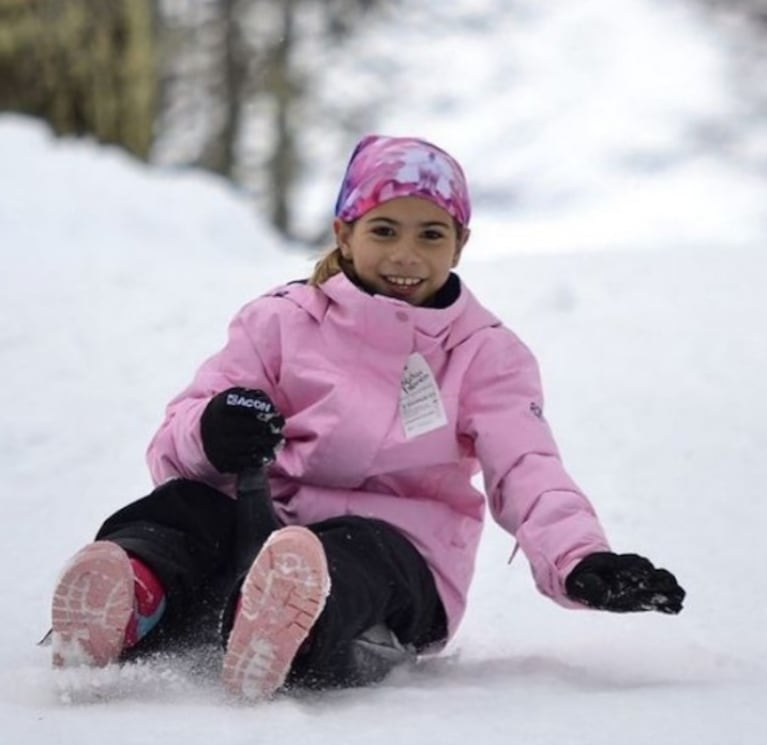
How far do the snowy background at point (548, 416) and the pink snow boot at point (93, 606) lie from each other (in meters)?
0.04

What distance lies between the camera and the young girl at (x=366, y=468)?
2268 mm

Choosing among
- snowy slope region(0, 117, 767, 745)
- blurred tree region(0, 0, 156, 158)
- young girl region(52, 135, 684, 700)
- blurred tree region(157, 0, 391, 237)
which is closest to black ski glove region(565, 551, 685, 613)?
young girl region(52, 135, 684, 700)

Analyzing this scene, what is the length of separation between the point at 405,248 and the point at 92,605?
2.86ft

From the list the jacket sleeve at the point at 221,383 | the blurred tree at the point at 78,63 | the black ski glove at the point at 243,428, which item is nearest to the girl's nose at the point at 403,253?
the jacket sleeve at the point at 221,383

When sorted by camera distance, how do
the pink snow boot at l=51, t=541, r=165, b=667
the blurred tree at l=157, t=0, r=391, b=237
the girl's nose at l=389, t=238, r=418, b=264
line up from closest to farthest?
the pink snow boot at l=51, t=541, r=165, b=667 < the girl's nose at l=389, t=238, r=418, b=264 < the blurred tree at l=157, t=0, r=391, b=237

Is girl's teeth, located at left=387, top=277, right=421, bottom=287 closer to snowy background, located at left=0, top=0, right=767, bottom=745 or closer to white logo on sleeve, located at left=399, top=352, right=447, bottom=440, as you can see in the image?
white logo on sleeve, located at left=399, top=352, right=447, bottom=440

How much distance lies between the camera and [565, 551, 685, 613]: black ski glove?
7.30 ft

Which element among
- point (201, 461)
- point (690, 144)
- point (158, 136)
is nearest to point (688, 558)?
point (201, 461)

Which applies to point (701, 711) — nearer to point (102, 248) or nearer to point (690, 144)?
point (102, 248)

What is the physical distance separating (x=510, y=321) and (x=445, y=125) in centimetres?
1542

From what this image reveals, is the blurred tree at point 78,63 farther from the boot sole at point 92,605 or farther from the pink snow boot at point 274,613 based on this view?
the pink snow boot at point 274,613

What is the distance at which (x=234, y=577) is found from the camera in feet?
8.25

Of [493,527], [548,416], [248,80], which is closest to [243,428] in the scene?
[493,527]

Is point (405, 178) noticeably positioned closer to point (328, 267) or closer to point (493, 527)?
point (328, 267)
